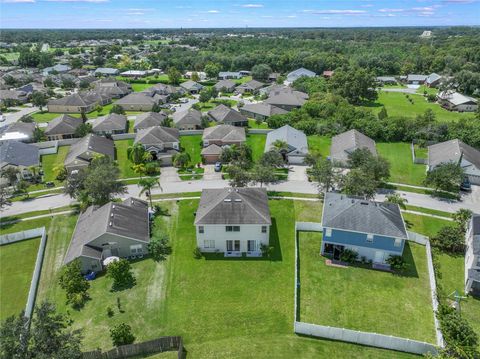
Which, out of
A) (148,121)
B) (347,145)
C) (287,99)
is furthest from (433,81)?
(148,121)

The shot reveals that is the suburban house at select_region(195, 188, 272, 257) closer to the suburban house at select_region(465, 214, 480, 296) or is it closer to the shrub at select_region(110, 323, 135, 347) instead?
the shrub at select_region(110, 323, 135, 347)

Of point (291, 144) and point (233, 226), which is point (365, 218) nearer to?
point (233, 226)

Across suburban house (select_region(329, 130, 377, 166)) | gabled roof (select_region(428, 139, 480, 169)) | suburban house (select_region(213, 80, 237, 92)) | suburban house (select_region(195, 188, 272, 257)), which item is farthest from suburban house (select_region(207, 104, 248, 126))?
suburban house (select_region(195, 188, 272, 257))

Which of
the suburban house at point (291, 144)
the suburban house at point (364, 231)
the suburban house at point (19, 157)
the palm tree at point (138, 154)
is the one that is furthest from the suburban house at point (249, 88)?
the suburban house at point (364, 231)

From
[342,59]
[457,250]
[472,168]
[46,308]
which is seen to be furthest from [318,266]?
[342,59]

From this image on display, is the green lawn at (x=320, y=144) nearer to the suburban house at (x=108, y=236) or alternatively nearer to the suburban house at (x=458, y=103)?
the suburban house at (x=108, y=236)

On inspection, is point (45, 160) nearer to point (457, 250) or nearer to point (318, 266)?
point (318, 266)
